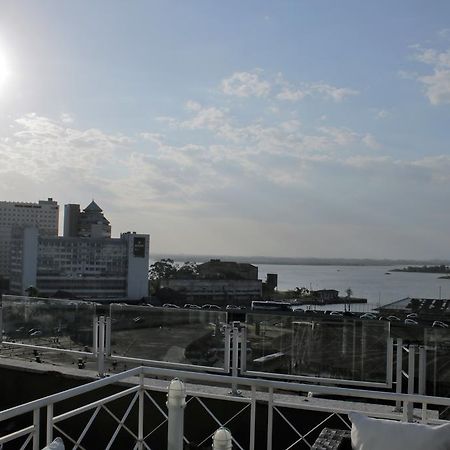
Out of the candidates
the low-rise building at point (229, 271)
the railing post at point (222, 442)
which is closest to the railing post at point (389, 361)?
the railing post at point (222, 442)

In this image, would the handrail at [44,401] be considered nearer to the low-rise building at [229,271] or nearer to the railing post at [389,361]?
the railing post at [389,361]

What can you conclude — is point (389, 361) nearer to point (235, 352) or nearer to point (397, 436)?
point (235, 352)

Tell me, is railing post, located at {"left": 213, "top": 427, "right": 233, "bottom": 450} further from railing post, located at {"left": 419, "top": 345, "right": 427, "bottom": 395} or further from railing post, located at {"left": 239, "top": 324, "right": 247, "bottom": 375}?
railing post, located at {"left": 239, "top": 324, "right": 247, "bottom": 375}

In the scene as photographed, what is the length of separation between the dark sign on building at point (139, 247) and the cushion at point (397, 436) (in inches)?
3668

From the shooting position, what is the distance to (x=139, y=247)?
95.3 meters

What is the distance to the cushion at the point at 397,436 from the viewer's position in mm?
2631

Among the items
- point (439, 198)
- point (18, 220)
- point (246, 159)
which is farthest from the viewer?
point (18, 220)

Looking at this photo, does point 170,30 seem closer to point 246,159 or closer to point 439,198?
point 246,159

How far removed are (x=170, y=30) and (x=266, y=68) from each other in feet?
11.5

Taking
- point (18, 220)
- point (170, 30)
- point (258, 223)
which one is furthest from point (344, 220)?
point (18, 220)

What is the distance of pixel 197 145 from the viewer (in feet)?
51.1

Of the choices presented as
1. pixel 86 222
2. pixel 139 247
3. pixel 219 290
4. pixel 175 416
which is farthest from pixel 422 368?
pixel 86 222

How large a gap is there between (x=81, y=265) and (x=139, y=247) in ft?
33.9

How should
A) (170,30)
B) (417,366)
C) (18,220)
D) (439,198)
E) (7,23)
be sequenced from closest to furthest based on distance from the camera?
1. (417,366)
2. (7,23)
3. (170,30)
4. (439,198)
5. (18,220)
